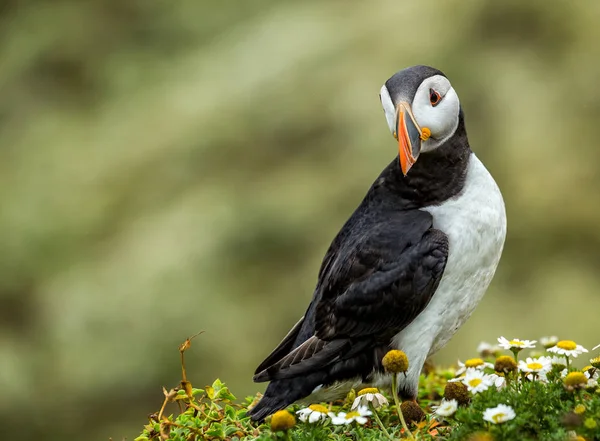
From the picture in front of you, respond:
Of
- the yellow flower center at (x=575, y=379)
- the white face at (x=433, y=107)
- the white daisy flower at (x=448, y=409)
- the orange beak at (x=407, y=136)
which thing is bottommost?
the yellow flower center at (x=575, y=379)

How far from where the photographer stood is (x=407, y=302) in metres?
2.96

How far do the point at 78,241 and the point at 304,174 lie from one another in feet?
6.66

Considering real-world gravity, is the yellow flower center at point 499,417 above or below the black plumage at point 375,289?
below

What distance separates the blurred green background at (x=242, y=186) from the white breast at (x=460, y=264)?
9.37 ft

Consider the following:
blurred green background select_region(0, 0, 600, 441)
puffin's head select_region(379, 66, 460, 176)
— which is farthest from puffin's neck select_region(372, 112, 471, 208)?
blurred green background select_region(0, 0, 600, 441)

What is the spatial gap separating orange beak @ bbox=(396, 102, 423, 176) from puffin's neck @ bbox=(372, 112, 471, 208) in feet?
0.99

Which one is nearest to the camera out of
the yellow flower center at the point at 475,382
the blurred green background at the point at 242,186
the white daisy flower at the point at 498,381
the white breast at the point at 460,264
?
the yellow flower center at the point at 475,382

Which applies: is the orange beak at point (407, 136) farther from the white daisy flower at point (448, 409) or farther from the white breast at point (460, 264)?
the white daisy flower at point (448, 409)

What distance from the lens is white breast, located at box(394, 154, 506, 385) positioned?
9.91 ft

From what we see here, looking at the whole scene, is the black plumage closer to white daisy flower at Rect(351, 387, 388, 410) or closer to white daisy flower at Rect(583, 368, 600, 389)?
white daisy flower at Rect(351, 387, 388, 410)

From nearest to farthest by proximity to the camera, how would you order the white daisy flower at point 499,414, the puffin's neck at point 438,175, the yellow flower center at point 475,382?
1. the white daisy flower at point 499,414
2. the yellow flower center at point 475,382
3. the puffin's neck at point 438,175

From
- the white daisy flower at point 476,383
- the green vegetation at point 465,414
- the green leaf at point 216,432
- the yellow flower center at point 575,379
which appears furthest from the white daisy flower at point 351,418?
the yellow flower center at point 575,379

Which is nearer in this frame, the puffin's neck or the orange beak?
the orange beak

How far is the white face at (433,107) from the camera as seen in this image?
2881 mm
